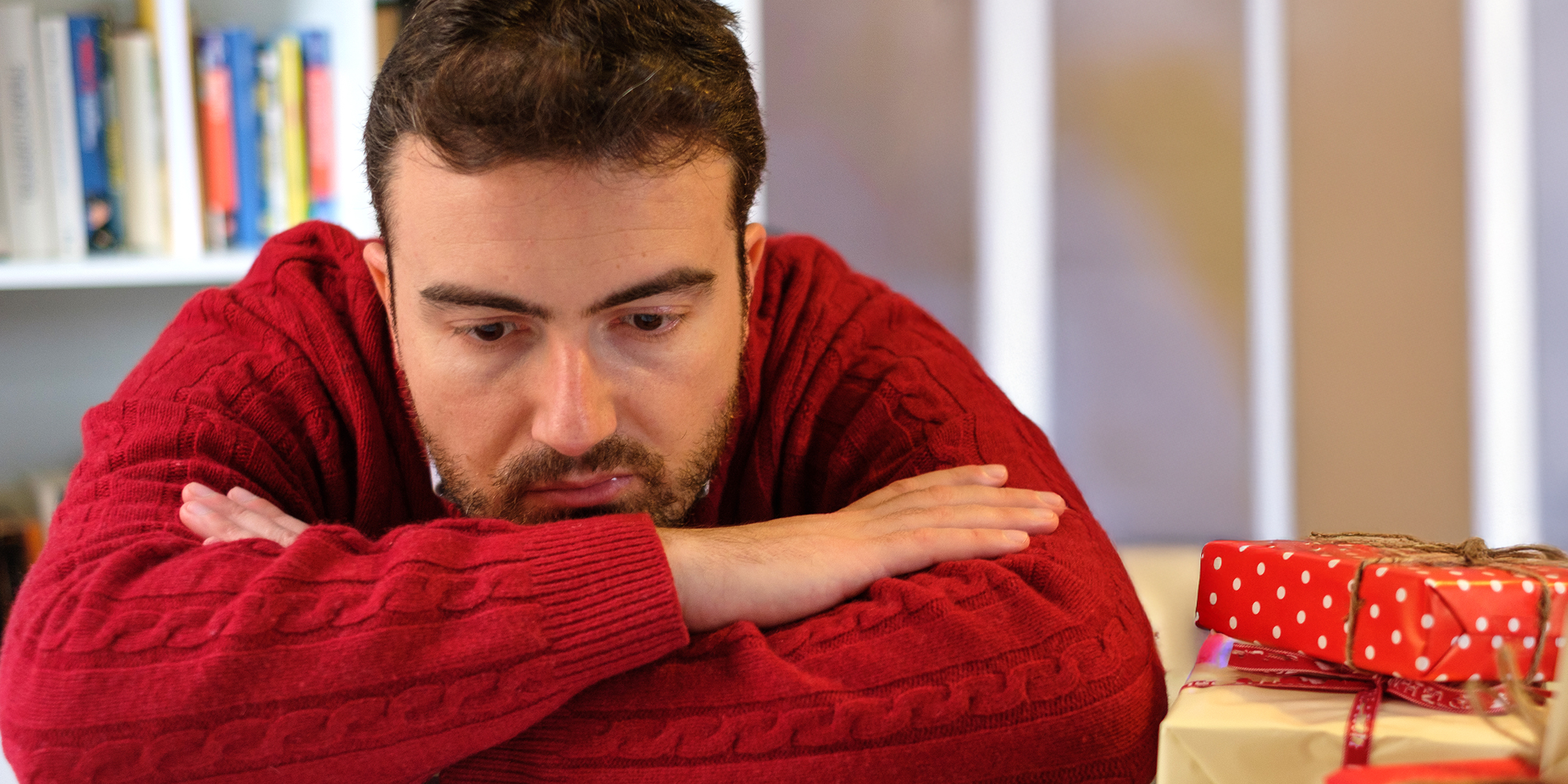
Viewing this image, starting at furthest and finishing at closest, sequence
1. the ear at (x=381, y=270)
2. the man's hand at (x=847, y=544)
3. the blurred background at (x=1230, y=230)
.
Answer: the blurred background at (x=1230, y=230) → the ear at (x=381, y=270) → the man's hand at (x=847, y=544)

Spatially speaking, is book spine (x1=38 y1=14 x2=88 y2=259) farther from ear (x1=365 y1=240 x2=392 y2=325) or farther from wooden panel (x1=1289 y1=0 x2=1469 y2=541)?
wooden panel (x1=1289 y1=0 x2=1469 y2=541)

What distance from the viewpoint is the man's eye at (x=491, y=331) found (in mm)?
1037

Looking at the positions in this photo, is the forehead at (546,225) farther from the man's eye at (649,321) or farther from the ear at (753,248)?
the ear at (753,248)

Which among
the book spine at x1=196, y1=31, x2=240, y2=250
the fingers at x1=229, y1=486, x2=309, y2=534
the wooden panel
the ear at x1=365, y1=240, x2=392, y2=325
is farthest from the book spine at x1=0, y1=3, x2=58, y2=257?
the wooden panel

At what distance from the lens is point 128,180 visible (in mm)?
1988

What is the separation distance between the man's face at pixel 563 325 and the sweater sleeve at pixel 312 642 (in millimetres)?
163

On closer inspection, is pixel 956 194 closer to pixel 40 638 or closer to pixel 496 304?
pixel 496 304

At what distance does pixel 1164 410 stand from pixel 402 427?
5.66ft

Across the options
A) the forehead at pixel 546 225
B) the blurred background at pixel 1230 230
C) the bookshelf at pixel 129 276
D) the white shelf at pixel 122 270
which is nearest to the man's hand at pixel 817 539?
the forehead at pixel 546 225

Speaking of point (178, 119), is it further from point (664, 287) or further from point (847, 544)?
point (847, 544)

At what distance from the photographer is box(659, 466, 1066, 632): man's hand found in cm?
89

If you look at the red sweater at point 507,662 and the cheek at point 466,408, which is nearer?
the red sweater at point 507,662

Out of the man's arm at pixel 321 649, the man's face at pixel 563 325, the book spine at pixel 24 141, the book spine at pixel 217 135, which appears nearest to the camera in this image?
the man's arm at pixel 321 649

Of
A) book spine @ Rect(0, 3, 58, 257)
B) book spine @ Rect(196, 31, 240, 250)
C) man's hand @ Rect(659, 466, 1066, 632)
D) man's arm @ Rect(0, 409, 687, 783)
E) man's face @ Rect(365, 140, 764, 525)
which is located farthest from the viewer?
book spine @ Rect(196, 31, 240, 250)
